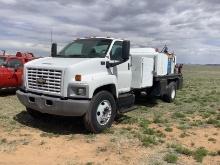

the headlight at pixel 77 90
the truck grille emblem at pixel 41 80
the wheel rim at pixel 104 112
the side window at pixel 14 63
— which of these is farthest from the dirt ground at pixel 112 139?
the side window at pixel 14 63

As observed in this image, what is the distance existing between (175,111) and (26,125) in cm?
568

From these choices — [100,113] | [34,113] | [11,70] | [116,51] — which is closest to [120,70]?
[116,51]

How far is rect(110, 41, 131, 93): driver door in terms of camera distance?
33.5ft

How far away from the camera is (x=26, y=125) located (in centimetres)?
999

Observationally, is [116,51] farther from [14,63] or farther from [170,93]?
[14,63]

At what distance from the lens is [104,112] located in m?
9.56

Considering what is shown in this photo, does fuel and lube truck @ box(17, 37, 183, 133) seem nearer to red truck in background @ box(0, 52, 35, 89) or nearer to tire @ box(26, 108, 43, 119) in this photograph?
tire @ box(26, 108, 43, 119)

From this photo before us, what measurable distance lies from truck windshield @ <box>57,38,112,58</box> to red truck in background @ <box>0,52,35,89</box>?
5.20 metres

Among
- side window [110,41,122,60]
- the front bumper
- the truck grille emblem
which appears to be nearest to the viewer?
the front bumper

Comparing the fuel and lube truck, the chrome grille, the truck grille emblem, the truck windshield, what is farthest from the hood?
the truck windshield

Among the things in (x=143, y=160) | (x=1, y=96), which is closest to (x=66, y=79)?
(x=143, y=160)

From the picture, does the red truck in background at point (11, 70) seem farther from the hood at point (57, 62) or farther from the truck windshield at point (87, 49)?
the hood at point (57, 62)

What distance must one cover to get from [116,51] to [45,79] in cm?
222

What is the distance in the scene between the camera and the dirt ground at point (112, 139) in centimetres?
734
